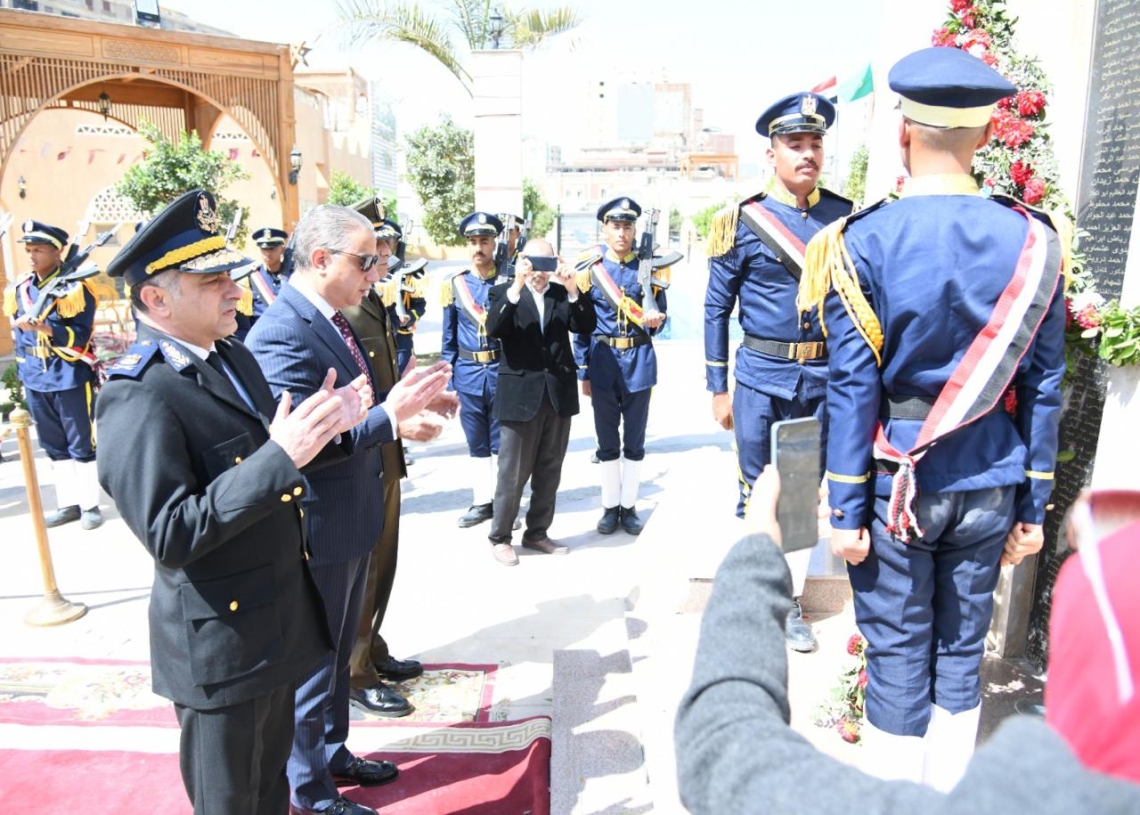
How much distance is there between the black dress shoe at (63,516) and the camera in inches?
255

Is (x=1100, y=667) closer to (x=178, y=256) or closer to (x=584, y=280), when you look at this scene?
(x=178, y=256)

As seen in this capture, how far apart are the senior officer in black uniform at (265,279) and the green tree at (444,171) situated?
943 centimetres

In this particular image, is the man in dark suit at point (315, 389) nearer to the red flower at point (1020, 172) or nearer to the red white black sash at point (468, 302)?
the red flower at point (1020, 172)

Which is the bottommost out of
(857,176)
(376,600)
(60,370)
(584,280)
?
(376,600)

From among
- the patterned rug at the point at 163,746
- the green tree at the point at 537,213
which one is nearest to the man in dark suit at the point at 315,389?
the patterned rug at the point at 163,746

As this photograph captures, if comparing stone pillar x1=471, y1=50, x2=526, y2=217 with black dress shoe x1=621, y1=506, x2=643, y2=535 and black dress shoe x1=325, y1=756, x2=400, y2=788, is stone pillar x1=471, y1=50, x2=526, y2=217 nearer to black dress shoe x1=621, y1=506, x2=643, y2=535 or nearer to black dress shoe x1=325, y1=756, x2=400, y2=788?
black dress shoe x1=621, y1=506, x2=643, y2=535

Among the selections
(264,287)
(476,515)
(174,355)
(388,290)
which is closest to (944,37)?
(174,355)

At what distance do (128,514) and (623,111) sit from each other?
109470 mm

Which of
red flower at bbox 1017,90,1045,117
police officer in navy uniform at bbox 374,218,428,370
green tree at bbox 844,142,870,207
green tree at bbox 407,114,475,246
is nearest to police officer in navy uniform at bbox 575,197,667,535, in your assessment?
police officer in navy uniform at bbox 374,218,428,370

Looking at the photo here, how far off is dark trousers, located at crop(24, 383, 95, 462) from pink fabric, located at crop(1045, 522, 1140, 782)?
278 inches

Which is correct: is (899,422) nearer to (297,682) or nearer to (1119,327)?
(1119,327)

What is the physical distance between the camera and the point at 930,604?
8.18ft

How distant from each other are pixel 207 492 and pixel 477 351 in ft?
14.2

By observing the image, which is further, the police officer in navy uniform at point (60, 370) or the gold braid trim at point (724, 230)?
the police officer in navy uniform at point (60, 370)
